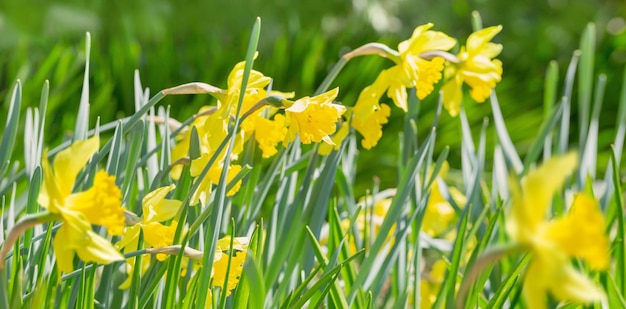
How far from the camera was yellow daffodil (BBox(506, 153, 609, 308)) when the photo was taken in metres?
0.47

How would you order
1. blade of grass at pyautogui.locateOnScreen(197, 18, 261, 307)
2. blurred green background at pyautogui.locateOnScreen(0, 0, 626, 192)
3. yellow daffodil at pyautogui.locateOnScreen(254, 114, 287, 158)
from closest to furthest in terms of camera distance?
blade of grass at pyautogui.locateOnScreen(197, 18, 261, 307)
yellow daffodil at pyautogui.locateOnScreen(254, 114, 287, 158)
blurred green background at pyautogui.locateOnScreen(0, 0, 626, 192)

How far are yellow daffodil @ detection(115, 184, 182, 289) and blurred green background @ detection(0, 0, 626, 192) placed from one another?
0.92 metres

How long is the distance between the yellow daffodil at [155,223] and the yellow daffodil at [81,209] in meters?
0.22

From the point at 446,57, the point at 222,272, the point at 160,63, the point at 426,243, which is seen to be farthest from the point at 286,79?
the point at 222,272

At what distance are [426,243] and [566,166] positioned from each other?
89 cm

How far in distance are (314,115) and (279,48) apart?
1.92 m

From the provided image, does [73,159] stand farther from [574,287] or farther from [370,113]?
[370,113]

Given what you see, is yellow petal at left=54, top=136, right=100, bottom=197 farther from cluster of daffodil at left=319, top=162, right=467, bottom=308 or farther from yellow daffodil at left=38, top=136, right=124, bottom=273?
cluster of daffodil at left=319, top=162, right=467, bottom=308

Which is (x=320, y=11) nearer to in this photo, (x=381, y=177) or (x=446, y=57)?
(x=381, y=177)

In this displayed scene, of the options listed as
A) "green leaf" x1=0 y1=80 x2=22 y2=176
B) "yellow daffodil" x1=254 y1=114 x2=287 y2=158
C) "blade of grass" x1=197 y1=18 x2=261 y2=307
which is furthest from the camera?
"green leaf" x1=0 y1=80 x2=22 y2=176

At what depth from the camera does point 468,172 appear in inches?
60.3

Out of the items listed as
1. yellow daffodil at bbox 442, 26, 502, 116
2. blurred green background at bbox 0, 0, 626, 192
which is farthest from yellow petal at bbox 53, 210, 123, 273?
blurred green background at bbox 0, 0, 626, 192

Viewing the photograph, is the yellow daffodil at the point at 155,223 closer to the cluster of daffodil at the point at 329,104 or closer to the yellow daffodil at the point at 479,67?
the cluster of daffodil at the point at 329,104

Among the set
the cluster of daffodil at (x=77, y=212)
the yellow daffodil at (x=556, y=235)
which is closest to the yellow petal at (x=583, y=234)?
the yellow daffodil at (x=556, y=235)
